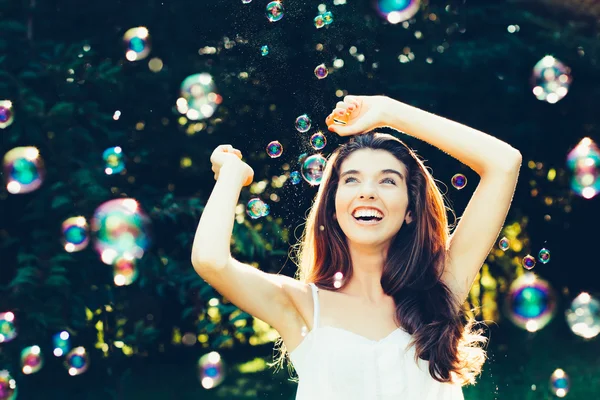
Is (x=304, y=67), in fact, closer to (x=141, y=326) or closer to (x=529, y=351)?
(x=141, y=326)

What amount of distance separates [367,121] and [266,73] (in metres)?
3.87

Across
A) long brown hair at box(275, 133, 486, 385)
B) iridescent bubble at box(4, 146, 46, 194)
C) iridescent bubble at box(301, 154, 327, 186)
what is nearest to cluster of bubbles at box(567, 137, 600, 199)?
iridescent bubble at box(301, 154, 327, 186)

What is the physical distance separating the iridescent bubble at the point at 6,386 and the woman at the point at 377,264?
2.78 metres

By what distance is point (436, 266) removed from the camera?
9.21ft

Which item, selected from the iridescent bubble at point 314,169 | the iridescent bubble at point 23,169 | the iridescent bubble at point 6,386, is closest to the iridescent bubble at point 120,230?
the iridescent bubble at point 23,169

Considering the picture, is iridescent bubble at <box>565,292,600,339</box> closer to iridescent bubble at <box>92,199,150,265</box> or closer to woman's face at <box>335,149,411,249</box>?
woman's face at <box>335,149,411,249</box>

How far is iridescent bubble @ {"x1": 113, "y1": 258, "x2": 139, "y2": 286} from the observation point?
5.44m

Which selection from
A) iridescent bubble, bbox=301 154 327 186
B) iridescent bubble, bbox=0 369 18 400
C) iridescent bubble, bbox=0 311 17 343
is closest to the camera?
iridescent bubble, bbox=301 154 327 186

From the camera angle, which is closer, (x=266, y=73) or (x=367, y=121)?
(x=367, y=121)

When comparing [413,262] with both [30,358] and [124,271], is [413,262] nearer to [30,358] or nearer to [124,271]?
[124,271]

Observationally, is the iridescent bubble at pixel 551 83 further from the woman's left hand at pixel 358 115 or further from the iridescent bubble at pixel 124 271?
the iridescent bubble at pixel 124 271

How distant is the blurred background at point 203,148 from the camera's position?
5.38 m

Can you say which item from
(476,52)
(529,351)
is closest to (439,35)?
(476,52)

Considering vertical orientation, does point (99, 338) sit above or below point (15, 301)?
below
